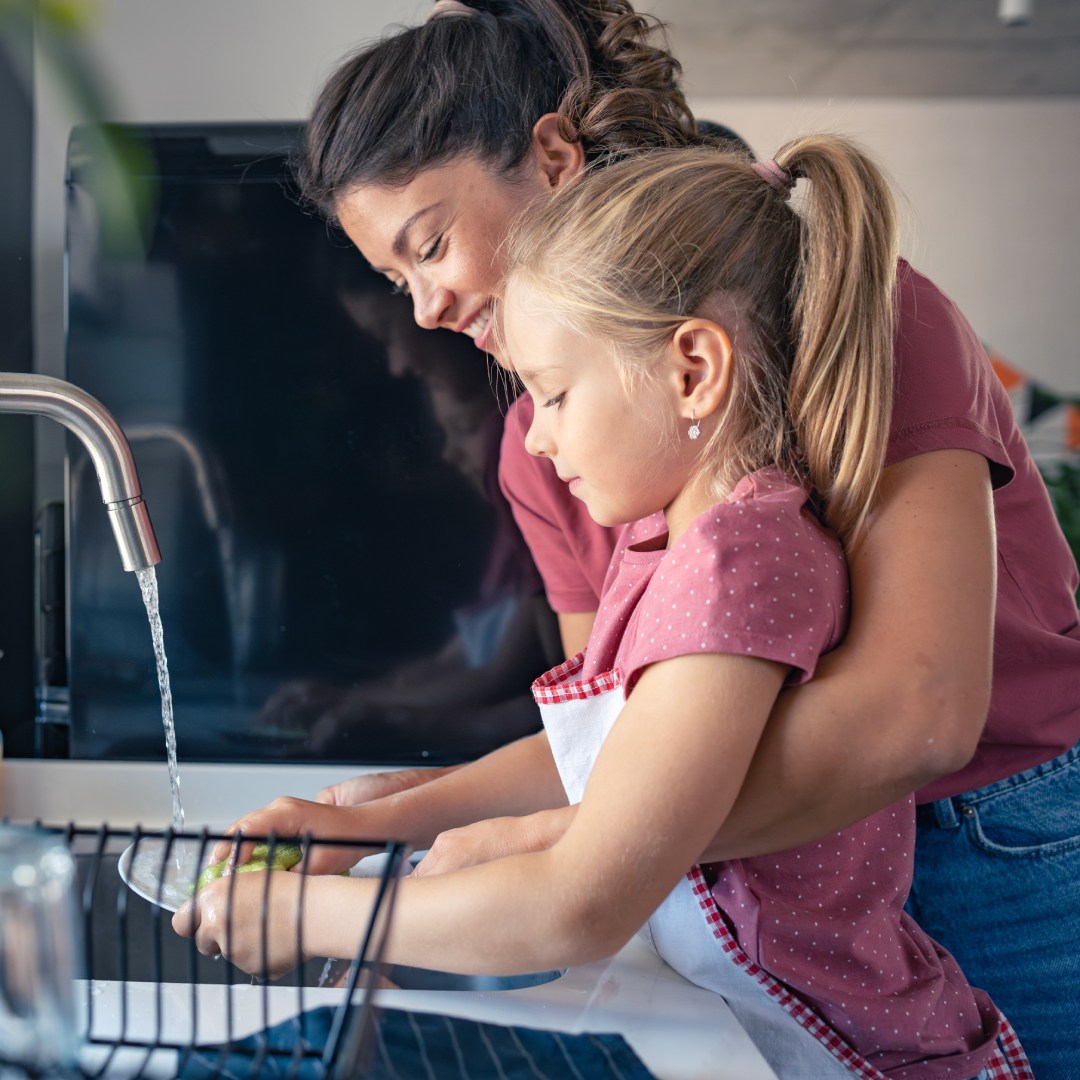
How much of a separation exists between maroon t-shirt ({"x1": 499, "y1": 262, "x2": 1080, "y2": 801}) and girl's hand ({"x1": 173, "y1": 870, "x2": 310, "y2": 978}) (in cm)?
45

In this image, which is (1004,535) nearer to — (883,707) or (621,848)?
(883,707)

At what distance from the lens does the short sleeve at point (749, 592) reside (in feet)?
1.93

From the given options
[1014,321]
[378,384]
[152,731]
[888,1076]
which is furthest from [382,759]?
[1014,321]

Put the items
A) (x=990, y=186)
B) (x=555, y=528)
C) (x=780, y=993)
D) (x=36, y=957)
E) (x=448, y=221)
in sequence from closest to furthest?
(x=36, y=957) → (x=780, y=993) → (x=448, y=221) → (x=555, y=528) → (x=990, y=186)

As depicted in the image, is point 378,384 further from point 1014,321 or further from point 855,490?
point 1014,321

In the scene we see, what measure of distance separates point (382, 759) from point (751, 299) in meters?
0.62

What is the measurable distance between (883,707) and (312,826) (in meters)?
0.42

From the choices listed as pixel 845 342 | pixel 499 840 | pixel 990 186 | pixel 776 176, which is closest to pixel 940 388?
pixel 845 342

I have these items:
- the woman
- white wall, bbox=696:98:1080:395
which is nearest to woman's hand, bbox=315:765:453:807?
the woman

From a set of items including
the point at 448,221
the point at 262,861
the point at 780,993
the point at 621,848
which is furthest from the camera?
the point at 448,221

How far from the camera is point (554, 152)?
2.96ft

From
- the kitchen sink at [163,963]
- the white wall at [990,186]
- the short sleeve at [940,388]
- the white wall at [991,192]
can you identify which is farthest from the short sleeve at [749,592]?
the white wall at [990,186]

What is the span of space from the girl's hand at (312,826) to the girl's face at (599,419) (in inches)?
11.6

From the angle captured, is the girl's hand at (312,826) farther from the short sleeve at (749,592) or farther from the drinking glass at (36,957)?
the drinking glass at (36,957)
